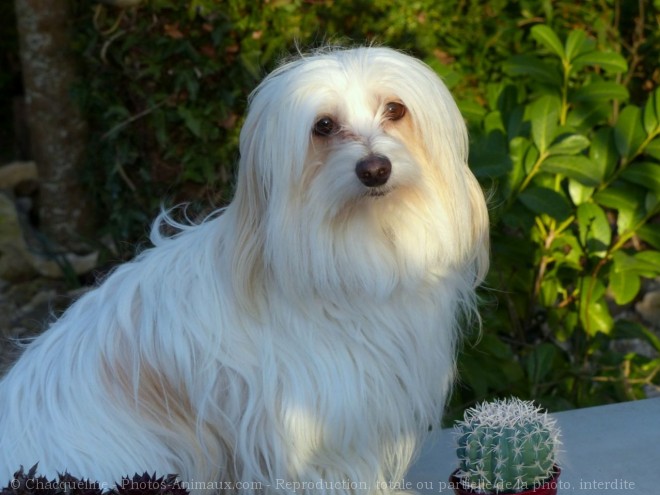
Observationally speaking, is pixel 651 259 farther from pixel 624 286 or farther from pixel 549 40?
pixel 549 40

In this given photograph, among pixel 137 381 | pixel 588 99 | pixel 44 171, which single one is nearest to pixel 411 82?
pixel 137 381

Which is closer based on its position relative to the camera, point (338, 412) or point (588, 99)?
point (338, 412)

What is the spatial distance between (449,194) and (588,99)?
211 centimetres

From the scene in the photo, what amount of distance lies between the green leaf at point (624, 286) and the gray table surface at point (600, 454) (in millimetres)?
683

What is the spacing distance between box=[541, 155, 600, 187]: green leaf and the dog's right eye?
1855 millimetres

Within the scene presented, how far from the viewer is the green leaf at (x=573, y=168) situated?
4.41 meters

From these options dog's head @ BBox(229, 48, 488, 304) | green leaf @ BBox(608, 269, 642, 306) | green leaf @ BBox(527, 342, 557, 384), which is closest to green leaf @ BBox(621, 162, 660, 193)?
green leaf @ BBox(608, 269, 642, 306)

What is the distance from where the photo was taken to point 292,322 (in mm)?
2846

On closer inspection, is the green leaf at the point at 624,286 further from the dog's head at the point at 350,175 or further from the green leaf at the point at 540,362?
the dog's head at the point at 350,175

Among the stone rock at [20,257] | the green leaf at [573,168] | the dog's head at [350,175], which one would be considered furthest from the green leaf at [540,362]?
the stone rock at [20,257]

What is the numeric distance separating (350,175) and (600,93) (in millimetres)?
2385

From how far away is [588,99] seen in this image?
4.71 meters

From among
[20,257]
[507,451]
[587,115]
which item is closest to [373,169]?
[507,451]

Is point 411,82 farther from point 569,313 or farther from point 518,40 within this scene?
point 518,40
